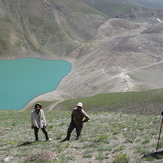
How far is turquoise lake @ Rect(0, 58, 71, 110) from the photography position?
7664cm

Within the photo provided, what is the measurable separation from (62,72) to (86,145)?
333ft

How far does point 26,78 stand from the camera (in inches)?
3986

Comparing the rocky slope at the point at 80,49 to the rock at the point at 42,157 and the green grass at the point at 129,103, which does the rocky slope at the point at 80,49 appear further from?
the rock at the point at 42,157

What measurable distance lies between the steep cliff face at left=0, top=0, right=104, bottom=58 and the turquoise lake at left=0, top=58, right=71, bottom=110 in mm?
17507

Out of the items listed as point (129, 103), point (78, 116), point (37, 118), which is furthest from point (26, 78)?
point (78, 116)

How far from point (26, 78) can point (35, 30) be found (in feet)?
269

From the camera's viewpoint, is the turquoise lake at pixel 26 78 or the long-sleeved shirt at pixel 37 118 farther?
the turquoise lake at pixel 26 78

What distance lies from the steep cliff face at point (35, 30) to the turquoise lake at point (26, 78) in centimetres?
1751

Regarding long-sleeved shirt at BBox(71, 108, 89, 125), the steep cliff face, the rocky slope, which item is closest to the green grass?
the rocky slope

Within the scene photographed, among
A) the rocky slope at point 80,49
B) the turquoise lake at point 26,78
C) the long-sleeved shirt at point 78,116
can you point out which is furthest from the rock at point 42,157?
the turquoise lake at point 26,78

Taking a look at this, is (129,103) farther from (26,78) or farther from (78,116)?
(26,78)

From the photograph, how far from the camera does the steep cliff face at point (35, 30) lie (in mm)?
154663

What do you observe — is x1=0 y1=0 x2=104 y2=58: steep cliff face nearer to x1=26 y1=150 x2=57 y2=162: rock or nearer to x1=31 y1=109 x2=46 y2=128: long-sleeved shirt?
x1=31 y1=109 x2=46 y2=128: long-sleeved shirt

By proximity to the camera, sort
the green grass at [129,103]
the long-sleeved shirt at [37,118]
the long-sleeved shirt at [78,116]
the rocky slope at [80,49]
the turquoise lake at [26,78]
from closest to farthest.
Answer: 1. the long-sleeved shirt at [78,116]
2. the long-sleeved shirt at [37,118]
3. the green grass at [129,103]
4. the turquoise lake at [26,78]
5. the rocky slope at [80,49]
